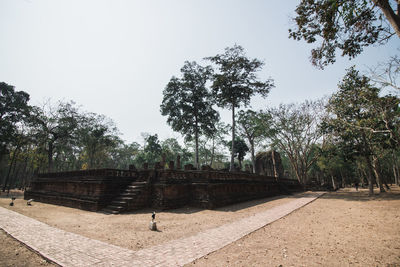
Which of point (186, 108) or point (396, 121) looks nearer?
point (396, 121)

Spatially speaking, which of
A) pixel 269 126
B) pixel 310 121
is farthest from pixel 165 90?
pixel 310 121

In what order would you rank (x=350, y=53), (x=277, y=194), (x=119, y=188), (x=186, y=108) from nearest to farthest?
(x=350, y=53)
(x=119, y=188)
(x=277, y=194)
(x=186, y=108)

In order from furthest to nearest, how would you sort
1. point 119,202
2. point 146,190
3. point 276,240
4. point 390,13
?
point 146,190
point 119,202
point 390,13
point 276,240

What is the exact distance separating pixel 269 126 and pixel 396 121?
15.6 meters

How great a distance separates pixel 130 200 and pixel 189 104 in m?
19.1

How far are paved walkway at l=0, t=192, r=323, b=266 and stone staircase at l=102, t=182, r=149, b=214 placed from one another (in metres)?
3.60

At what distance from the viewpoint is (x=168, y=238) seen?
6281 mm

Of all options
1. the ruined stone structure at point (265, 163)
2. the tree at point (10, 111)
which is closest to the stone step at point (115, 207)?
the tree at point (10, 111)

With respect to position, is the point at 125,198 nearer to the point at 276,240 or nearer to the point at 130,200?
the point at 130,200

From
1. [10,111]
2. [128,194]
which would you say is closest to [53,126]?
[10,111]

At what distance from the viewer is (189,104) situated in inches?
1100

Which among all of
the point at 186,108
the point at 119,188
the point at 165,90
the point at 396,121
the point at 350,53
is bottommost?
the point at 119,188

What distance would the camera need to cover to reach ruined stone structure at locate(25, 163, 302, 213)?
Result: 11.5 metres

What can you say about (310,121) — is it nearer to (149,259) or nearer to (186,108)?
(186,108)
